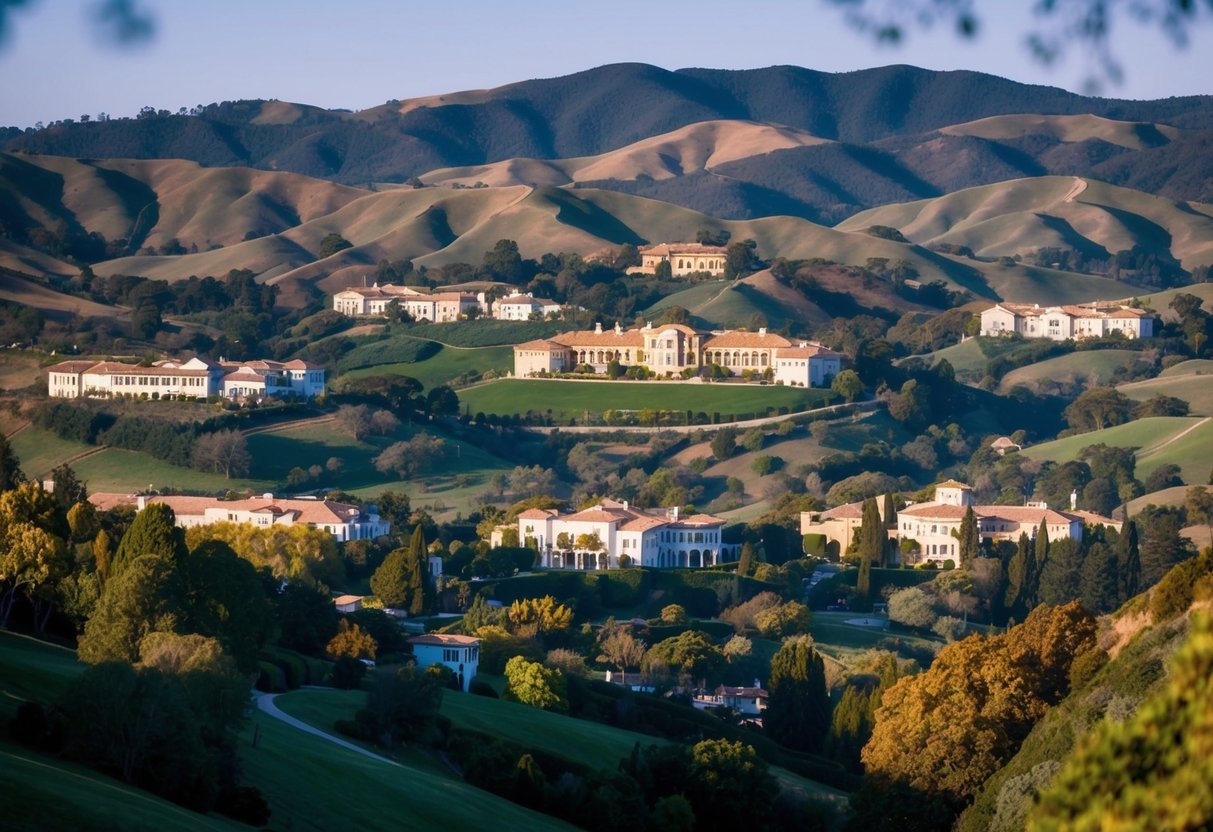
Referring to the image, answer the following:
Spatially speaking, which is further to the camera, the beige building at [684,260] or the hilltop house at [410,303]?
the beige building at [684,260]

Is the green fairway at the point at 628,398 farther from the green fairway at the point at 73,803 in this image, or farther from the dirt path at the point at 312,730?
the green fairway at the point at 73,803

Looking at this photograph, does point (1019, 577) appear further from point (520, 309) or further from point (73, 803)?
point (520, 309)

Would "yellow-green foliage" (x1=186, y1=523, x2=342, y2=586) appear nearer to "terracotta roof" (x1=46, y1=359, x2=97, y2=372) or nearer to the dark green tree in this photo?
the dark green tree

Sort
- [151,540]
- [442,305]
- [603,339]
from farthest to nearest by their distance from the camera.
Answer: [442,305], [603,339], [151,540]

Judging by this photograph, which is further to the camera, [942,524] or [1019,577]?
[942,524]

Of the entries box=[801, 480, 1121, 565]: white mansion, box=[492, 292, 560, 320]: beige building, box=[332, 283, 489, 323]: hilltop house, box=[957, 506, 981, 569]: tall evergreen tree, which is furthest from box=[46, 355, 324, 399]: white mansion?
box=[957, 506, 981, 569]: tall evergreen tree

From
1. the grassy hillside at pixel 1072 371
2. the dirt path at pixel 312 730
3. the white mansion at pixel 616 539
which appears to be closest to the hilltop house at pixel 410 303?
the grassy hillside at pixel 1072 371

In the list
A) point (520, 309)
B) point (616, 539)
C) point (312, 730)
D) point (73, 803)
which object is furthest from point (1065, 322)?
point (73, 803)
